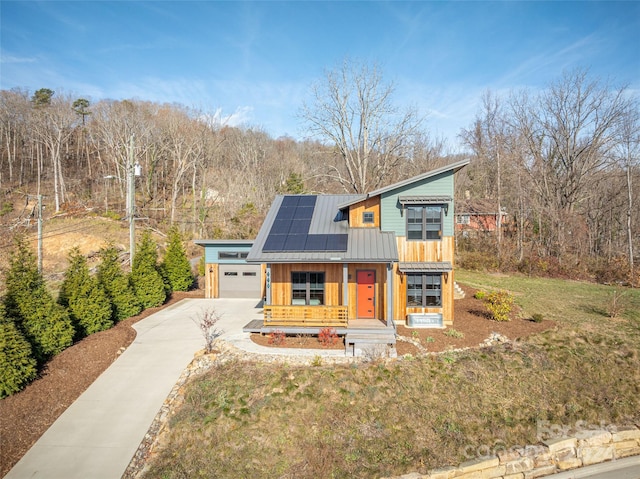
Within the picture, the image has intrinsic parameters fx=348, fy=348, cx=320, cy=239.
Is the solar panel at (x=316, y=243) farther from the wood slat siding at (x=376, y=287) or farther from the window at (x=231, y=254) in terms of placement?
the window at (x=231, y=254)

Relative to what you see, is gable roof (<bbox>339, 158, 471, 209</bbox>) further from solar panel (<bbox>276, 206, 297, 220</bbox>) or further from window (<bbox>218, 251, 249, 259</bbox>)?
window (<bbox>218, 251, 249, 259</bbox>)

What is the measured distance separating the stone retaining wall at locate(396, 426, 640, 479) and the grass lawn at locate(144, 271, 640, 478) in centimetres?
21

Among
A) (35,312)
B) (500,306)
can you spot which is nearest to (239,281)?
(35,312)

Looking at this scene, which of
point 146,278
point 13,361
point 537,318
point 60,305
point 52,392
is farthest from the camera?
point 146,278

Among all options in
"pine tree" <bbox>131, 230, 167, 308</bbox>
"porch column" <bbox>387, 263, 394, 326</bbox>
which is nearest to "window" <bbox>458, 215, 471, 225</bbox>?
"porch column" <bbox>387, 263, 394, 326</bbox>

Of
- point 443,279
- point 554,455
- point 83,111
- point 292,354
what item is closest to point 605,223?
point 443,279

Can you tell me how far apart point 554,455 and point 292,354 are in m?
7.42

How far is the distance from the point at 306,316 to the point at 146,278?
9.08 metres

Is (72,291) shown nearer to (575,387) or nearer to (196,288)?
(196,288)

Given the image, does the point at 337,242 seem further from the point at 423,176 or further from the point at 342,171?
the point at 342,171

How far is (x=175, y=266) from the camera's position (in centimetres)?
2142

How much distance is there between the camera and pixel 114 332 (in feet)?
43.9

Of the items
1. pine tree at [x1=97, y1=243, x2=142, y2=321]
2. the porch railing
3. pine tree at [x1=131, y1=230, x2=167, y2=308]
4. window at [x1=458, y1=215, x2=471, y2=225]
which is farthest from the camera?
window at [x1=458, y1=215, x2=471, y2=225]

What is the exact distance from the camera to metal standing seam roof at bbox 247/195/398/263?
13.2 metres
